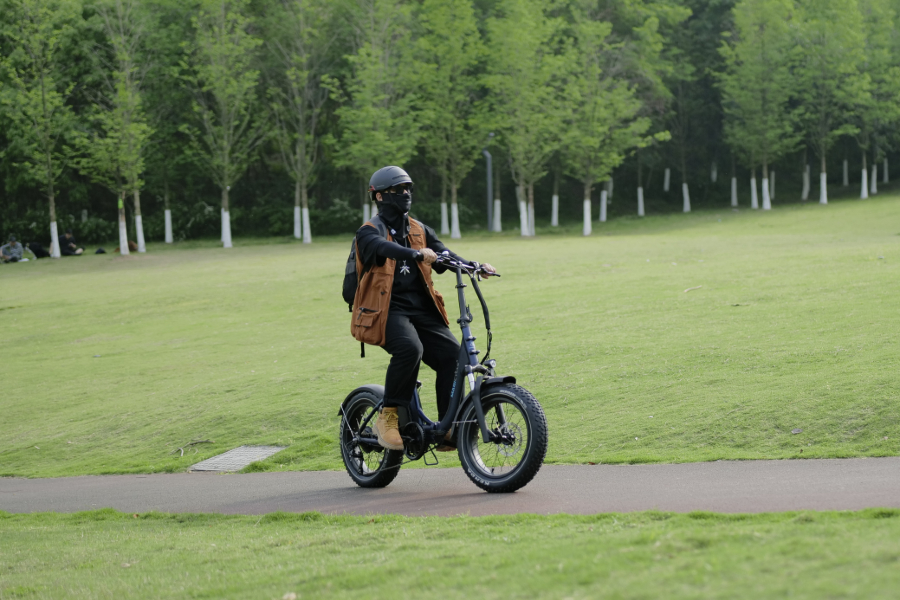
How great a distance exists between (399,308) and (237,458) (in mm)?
3937

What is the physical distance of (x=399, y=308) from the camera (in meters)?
7.62

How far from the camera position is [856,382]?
9.54m

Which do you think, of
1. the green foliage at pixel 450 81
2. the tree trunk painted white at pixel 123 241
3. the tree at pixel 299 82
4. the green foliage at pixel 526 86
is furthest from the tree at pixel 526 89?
the tree trunk painted white at pixel 123 241

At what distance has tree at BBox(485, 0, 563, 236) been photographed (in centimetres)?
5638

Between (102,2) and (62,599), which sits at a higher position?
(102,2)

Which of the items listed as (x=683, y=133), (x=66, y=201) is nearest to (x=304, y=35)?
(x=66, y=201)

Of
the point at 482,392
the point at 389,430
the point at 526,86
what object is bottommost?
the point at 389,430

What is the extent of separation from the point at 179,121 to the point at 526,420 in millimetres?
56834

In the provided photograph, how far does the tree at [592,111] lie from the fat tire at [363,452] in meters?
48.7

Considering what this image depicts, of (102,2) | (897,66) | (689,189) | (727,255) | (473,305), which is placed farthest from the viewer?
(689,189)

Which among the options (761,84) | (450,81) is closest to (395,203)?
(450,81)

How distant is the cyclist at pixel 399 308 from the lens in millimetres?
7465

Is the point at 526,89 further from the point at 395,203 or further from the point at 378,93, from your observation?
the point at 395,203

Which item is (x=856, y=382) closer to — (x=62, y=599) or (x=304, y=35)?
(x=62, y=599)
